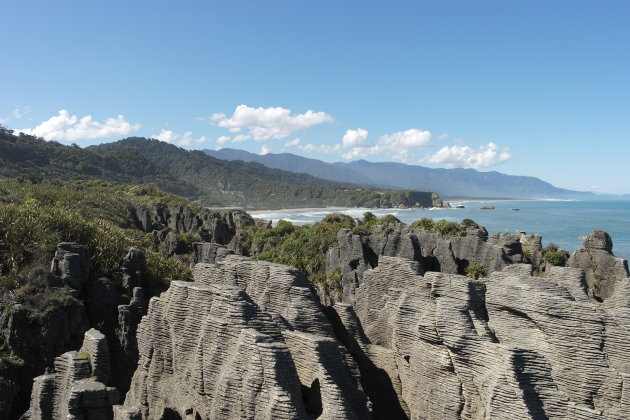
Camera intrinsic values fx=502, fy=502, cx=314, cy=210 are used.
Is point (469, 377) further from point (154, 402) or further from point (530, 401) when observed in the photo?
point (154, 402)

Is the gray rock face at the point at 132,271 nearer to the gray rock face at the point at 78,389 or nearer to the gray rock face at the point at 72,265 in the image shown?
the gray rock face at the point at 72,265

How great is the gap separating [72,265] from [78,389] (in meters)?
6.51

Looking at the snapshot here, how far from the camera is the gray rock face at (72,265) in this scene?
1370cm

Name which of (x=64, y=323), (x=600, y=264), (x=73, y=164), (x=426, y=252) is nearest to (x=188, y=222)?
(x=426, y=252)

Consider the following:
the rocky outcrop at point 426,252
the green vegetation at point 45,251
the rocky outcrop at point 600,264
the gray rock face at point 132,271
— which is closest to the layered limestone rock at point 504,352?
the gray rock face at point 132,271

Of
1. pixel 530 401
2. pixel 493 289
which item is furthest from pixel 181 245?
pixel 530 401

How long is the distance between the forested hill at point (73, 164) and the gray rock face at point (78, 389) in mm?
70362

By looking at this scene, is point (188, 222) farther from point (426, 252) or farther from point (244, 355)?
point (244, 355)

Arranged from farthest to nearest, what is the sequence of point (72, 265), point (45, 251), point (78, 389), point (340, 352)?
point (45, 251), point (72, 265), point (78, 389), point (340, 352)

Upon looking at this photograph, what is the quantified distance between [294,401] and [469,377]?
2778 millimetres

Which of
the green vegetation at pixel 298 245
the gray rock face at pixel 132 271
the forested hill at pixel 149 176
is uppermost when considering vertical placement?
the forested hill at pixel 149 176

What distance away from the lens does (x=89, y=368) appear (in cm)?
936

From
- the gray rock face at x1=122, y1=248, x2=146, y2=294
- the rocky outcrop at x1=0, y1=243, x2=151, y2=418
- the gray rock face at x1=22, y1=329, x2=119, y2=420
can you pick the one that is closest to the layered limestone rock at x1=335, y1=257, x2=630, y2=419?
the gray rock face at x1=22, y1=329, x2=119, y2=420

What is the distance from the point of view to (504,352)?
710 cm
